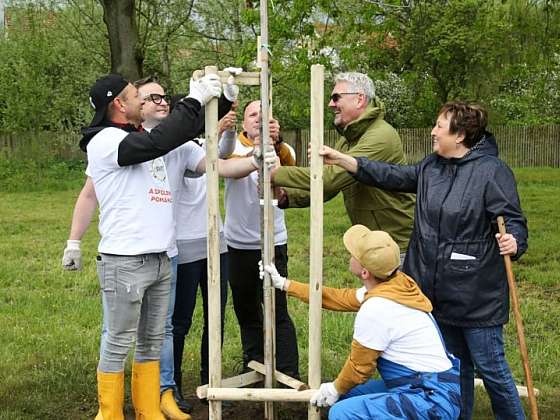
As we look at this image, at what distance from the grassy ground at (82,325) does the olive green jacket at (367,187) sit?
135 centimetres

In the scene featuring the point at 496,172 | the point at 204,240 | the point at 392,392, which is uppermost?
the point at 496,172

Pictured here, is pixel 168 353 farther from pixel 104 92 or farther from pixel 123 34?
pixel 123 34

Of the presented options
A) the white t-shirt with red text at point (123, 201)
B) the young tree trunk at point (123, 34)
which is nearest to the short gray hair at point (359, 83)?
the white t-shirt with red text at point (123, 201)

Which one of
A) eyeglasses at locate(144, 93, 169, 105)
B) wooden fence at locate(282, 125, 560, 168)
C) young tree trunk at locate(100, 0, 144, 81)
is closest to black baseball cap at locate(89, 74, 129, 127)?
eyeglasses at locate(144, 93, 169, 105)

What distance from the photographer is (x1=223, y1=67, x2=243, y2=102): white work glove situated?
3.93m

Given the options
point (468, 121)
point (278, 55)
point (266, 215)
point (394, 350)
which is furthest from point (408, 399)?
point (278, 55)

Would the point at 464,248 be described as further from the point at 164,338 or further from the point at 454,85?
the point at 454,85

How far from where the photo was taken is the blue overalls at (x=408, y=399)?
347 cm

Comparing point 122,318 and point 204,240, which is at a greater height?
point 204,240

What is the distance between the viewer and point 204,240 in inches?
182

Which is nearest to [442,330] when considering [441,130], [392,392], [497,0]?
[392,392]

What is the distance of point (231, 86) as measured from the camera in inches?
158

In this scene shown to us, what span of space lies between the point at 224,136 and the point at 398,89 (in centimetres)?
2225

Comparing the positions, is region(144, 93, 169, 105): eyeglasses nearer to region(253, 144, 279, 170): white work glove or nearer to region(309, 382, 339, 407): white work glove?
region(253, 144, 279, 170): white work glove
